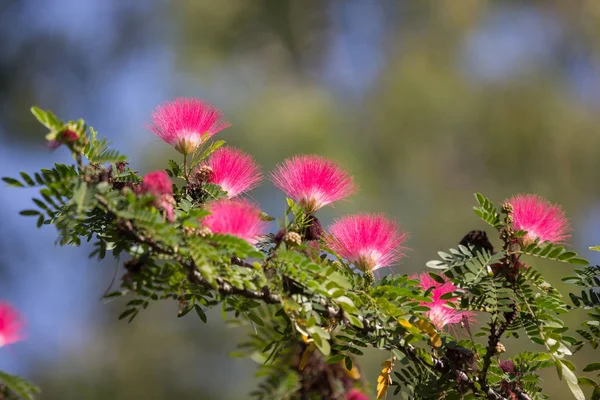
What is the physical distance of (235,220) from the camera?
2.08ft

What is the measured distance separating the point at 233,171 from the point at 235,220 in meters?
0.24

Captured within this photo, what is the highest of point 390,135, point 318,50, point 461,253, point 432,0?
point 432,0

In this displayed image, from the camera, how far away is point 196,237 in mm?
577

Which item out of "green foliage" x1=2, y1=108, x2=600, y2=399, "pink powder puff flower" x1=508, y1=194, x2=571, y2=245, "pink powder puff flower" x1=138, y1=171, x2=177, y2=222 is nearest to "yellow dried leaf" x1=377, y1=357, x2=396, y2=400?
"green foliage" x1=2, y1=108, x2=600, y2=399

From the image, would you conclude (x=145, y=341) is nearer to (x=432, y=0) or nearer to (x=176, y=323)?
(x=176, y=323)

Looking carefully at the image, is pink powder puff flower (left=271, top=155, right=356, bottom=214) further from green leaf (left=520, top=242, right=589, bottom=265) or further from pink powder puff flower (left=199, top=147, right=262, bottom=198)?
green leaf (left=520, top=242, right=589, bottom=265)


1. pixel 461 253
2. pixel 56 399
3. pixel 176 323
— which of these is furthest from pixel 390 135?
pixel 461 253

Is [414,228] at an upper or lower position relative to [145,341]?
upper

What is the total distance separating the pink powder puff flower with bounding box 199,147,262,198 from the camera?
86cm

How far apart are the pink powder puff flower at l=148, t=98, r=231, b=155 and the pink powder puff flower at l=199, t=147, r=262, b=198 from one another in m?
0.03

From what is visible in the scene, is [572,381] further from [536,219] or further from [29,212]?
[29,212]

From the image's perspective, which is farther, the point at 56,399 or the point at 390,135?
the point at 390,135

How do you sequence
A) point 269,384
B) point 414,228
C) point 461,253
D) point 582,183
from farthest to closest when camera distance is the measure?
1. point 582,183
2. point 414,228
3. point 461,253
4. point 269,384

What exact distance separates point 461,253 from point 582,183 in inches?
194
